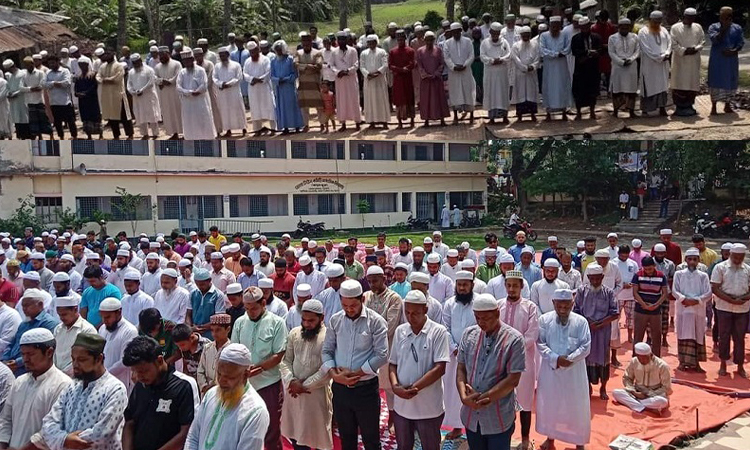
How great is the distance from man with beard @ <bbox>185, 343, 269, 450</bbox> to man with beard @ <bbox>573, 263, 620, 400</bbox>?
376 cm

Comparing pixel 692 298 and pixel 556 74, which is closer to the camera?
pixel 692 298

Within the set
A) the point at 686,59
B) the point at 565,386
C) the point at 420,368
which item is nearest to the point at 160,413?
the point at 420,368

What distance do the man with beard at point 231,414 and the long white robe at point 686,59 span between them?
7.25m

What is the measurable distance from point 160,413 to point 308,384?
1.17m

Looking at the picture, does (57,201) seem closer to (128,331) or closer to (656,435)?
(128,331)

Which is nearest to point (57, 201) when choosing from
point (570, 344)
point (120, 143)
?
point (120, 143)

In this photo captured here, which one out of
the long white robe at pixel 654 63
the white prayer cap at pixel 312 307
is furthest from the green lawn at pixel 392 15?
the white prayer cap at pixel 312 307

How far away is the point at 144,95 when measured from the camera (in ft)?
32.7

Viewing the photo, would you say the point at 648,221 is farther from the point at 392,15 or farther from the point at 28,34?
the point at 392,15

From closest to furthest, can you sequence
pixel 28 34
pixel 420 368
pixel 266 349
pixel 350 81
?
1. pixel 420 368
2. pixel 266 349
3. pixel 350 81
4. pixel 28 34

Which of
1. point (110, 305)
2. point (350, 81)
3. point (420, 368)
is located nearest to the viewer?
point (420, 368)

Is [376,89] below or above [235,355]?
above

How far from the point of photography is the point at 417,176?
9859mm

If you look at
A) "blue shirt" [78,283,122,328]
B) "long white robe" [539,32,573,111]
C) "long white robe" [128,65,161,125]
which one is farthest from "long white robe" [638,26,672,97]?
"long white robe" [128,65,161,125]
